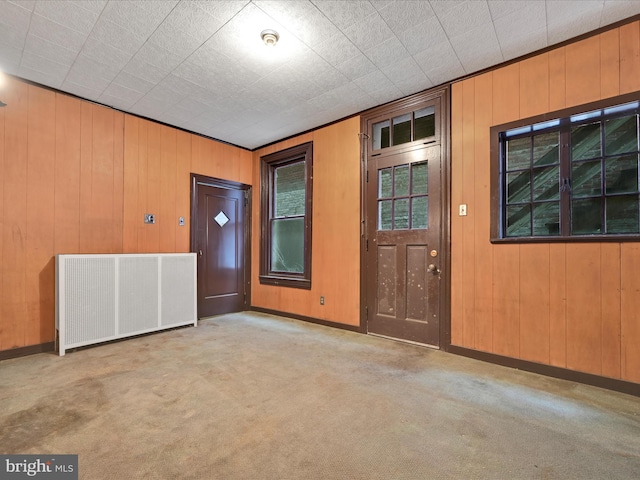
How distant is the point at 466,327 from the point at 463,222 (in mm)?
1047

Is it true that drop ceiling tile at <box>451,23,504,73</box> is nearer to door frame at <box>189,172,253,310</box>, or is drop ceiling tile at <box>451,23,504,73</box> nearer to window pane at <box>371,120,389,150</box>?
window pane at <box>371,120,389,150</box>

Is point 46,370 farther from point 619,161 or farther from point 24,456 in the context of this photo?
point 619,161

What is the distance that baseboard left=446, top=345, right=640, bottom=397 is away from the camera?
225 centimetres

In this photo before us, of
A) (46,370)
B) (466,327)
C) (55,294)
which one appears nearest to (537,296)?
(466,327)

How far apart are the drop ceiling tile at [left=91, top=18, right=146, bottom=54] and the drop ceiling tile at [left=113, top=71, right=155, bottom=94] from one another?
464 mm

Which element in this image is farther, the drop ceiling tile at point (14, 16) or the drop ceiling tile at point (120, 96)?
the drop ceiling tile at point (120, 96)

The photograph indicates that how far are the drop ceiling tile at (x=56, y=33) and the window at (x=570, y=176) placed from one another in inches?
147

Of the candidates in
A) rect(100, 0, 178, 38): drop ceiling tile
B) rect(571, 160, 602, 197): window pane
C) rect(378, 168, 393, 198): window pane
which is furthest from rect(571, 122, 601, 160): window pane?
A: rect(100, 0, 178, 38): drop ceiling tile

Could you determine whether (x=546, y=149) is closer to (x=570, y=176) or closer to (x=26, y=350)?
(x=570, y=176)

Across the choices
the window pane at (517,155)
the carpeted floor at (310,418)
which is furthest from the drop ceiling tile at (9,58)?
the window pane at (517,155)

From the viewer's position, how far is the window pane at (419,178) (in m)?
3.43

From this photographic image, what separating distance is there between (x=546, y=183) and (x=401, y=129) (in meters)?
1.62

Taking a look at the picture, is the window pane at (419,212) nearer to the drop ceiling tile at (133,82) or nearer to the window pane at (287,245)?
the window pane at (287,245)

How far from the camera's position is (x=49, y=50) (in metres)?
2.66
